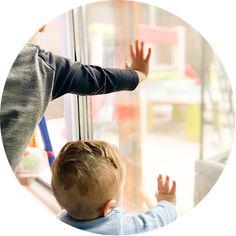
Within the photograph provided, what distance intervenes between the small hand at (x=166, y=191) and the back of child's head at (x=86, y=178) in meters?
0.14

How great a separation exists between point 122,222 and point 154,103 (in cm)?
156

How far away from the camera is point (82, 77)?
1.97ft

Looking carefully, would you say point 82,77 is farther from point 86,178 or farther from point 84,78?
point 86,178

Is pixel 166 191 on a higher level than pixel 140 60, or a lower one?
lower

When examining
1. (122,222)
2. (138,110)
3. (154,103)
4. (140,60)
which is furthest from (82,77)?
(154,103)

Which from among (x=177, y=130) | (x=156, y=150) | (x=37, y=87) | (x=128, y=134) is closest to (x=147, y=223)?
(x=37, y=87)

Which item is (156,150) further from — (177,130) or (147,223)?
(147,223)

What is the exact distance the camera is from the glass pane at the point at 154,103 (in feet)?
3.18

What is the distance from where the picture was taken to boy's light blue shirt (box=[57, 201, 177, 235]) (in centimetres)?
63

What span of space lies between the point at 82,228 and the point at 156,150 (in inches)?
51.6

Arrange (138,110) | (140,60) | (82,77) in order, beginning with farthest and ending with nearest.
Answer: (138,110), (140,60), (82,77)

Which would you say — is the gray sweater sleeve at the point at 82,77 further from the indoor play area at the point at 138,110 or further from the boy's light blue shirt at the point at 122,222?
the boy's light blue shirt at the point at 122,222

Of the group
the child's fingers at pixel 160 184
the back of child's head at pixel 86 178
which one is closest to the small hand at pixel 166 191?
the child's fingers at pixel 160 184

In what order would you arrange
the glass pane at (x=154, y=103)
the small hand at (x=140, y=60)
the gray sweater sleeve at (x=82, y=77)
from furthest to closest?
1. the glass pane at (x=154, y=103)
2. the small hand at (x=140, y=60)
3. the gray sweater sleeve at (x=82, y=77)
